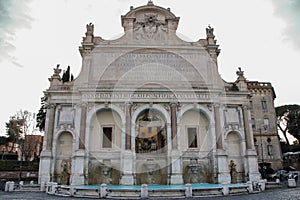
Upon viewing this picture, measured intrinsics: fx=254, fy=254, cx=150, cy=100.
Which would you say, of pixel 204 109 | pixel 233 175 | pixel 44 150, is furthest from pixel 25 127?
pixel 233 175

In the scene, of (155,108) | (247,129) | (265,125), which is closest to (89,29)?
(155,108)

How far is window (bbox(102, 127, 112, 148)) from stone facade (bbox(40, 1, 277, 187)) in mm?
95

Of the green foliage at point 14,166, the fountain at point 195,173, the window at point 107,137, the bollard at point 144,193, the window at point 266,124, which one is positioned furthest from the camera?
the window at point 266,124

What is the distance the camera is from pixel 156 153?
24.2 m

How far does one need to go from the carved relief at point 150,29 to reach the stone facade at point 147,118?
0.11m

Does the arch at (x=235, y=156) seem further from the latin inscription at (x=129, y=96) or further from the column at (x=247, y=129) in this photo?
the latin inscription at (x=129, y=96)

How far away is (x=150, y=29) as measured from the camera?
90.7 ft

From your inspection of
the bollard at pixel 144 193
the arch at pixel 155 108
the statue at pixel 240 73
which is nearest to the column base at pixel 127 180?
the arch at pixel 155 108

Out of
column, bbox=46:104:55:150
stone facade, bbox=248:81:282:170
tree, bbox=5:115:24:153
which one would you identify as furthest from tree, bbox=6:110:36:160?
stone facade, bbox=248:81:282:170

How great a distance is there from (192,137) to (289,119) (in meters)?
33.2

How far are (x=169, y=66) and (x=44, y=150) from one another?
47.5ft

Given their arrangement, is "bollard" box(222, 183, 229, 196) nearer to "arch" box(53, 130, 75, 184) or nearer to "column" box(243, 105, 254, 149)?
"column" box(243, 105, 254, 149)

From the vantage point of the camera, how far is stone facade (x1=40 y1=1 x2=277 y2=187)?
75.0 feet

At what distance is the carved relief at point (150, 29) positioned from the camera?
89.9ft
